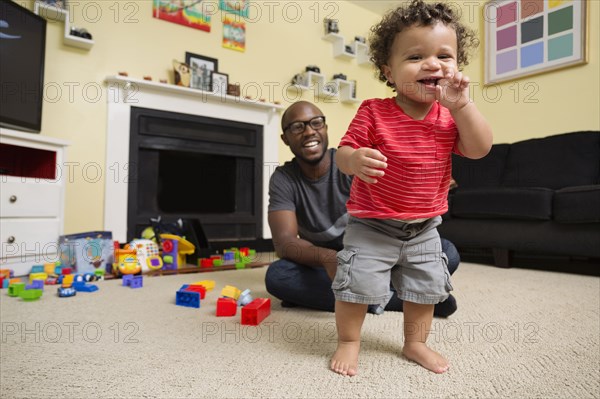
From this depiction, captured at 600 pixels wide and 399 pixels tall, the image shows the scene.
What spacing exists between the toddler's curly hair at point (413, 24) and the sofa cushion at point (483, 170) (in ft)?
6.78

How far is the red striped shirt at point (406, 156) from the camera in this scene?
759mm

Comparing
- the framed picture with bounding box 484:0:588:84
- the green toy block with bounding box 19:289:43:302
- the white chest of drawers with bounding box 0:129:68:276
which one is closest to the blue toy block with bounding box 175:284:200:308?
the green toy block with bounding box 19:289:43:302

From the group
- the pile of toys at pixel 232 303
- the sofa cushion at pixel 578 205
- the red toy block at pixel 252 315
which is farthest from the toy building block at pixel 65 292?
the sofa cushion at pixel 578 205

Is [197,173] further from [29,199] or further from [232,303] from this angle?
[232,303]

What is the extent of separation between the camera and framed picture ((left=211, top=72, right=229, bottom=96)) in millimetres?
3078

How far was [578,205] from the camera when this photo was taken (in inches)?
75.4

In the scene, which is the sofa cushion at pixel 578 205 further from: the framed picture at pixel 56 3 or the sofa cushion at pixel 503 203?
the framed picture at pixel 56 3

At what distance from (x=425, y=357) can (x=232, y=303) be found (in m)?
0.58

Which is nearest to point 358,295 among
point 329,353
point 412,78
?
point 329,353

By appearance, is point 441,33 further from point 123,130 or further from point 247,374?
point 123,130

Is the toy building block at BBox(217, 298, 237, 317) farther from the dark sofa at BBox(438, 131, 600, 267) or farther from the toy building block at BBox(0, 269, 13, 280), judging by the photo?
the dark sofa at BBox(438, 131, 600, 267)

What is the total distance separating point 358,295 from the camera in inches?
30.3

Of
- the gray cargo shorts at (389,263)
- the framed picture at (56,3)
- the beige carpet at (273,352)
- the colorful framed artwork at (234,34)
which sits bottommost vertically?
the beige carpet at (273,352)

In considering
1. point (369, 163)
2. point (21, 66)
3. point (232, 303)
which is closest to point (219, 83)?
point (21, 66)
